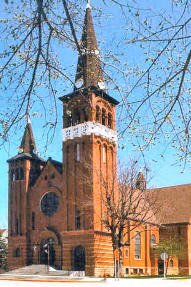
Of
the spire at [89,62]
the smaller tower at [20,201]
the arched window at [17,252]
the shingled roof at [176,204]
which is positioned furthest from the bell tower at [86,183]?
the spire at [89,62]

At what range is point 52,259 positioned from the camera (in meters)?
54.0

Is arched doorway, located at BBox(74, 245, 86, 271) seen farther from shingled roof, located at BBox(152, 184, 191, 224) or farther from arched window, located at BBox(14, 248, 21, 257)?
shingled roof, located at BBox(152, 184, 191, 224)

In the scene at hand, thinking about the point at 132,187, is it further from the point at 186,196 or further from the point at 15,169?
the point at 186,196

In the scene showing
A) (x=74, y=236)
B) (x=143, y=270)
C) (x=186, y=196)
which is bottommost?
(x=143, y=270)

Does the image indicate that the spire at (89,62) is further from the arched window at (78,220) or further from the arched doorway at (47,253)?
the arched doorway at (47,253)

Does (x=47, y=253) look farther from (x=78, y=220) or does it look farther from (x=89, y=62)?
(x=89, y=62)

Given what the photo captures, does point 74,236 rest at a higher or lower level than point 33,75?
lower

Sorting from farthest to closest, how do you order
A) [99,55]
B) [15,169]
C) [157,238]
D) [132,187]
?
[157,238] → [15,169] → [132,187] → [99,55]

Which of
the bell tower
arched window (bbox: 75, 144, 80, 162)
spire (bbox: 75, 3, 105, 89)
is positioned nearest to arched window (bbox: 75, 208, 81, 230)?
the bell tower

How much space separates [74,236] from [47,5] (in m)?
45.0

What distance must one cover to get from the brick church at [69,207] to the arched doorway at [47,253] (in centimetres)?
6

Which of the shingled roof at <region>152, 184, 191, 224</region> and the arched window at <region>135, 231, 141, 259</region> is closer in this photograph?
the arched window at <region>135, 231, 141, 259</region>

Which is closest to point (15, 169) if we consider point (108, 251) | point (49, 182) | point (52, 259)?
point (49, 182)

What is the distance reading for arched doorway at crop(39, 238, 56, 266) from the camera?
5394 cm
